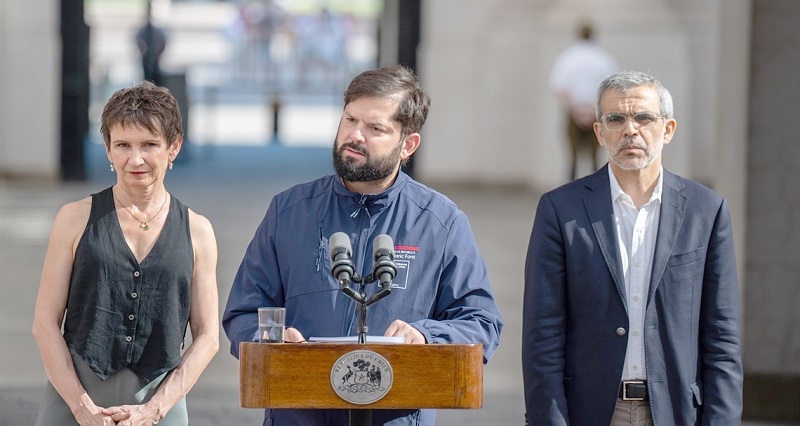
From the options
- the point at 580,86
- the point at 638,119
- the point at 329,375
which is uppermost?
A: the point at 580,86

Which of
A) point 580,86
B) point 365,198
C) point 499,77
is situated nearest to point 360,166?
point 365,198

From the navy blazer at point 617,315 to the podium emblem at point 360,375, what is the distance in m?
0.91

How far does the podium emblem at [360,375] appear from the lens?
12.0 ft

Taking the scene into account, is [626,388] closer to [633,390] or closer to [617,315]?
[633,390]

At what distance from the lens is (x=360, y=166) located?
4.21 meters

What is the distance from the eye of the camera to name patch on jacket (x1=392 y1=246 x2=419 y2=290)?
4.24m

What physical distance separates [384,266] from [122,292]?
36.6 inches

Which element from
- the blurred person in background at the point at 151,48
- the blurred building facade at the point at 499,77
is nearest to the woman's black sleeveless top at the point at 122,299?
the blurred building facade at the point at 499,77

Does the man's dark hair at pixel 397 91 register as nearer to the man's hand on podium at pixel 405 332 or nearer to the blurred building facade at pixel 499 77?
the man's hand on podium at pixel 405 332

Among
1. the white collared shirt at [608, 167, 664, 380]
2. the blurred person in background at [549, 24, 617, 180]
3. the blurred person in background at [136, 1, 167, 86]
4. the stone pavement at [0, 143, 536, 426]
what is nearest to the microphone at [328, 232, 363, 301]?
the white collared shirt at [608, 167, 664, 380]

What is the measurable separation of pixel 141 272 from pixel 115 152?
1.19ft

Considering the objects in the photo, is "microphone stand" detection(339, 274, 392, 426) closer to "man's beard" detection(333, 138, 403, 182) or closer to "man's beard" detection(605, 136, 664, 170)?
"man's beard" detection(333, 138, 403, 182)

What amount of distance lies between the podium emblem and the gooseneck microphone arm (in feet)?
0.28

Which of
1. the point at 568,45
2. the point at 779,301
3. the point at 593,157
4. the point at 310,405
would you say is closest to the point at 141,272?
the point at 310,405
